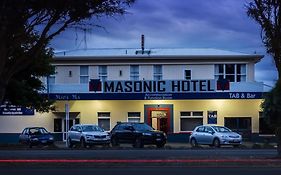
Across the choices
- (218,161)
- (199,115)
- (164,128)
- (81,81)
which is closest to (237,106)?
(199,115)

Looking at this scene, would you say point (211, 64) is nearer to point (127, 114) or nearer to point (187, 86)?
point (187, 86)

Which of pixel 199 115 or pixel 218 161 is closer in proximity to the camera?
pixel 218 161

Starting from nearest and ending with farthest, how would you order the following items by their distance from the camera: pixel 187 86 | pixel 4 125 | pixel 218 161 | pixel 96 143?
pixel 218 161
pixel 96 143
pixel 187 86
pixel 4 125

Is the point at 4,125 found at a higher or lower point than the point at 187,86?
lower

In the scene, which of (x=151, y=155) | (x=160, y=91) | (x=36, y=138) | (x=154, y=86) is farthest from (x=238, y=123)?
(x=151, y=155)

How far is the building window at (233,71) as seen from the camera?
52125mm

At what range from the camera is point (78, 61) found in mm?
52594

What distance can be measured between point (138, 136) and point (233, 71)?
1957cm

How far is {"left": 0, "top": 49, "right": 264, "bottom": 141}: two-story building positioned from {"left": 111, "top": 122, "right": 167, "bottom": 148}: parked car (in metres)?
12.9

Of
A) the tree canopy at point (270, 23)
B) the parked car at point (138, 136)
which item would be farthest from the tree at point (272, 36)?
the parked car at point (138, 136)

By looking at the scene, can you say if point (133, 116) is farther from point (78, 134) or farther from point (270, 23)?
point (270, 23)

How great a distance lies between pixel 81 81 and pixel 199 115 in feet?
38.0

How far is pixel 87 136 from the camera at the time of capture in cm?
3638

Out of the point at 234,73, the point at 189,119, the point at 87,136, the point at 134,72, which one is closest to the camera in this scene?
the point at 87,136
